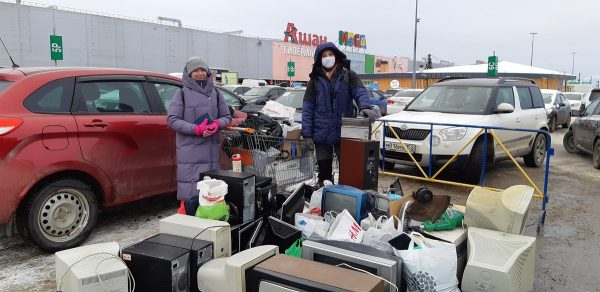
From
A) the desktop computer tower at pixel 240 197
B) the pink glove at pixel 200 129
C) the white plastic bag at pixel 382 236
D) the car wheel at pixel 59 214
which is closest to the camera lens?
the white plastic bag at pixel 382 236

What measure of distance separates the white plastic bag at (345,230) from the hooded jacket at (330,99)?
1.38m

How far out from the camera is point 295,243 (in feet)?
11.0

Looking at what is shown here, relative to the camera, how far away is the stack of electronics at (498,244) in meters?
2.87

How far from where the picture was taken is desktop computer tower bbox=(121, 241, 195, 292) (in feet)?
9.00

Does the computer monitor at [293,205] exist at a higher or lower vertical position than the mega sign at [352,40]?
lower

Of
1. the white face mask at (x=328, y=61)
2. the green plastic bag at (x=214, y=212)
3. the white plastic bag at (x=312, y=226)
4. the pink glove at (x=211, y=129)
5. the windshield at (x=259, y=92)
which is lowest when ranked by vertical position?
the white plastic bag at (x=312, y=226)

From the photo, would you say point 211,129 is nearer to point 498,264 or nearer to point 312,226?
point 312,226

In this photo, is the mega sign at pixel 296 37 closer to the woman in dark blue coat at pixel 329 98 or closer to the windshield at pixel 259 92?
the windshield at pixel 259 92

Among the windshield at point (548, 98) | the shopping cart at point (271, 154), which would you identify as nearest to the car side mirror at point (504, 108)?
the shopping cart at point (271, 154)

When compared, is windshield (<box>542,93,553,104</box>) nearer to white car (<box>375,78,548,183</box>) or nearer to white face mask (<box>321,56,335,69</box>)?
white car (<box>375,78,548,183</box>)

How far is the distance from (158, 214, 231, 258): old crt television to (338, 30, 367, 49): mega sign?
62.0 meters

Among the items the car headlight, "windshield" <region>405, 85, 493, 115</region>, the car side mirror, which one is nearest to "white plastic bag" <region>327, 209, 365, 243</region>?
the car headlight

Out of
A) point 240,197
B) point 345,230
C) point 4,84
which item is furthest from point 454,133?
point 4,84

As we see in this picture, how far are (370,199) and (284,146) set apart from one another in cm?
102
